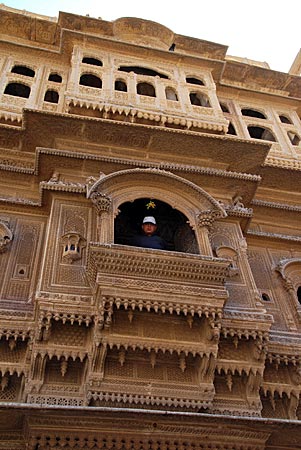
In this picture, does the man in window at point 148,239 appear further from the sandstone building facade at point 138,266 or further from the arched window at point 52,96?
the arched window at point 52,96

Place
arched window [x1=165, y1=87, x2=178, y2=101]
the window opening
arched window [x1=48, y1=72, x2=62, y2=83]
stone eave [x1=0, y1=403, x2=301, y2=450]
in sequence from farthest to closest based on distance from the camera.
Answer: arched window [x1=48, y1=72, x2=62, y2=83]
arched window [x1=165, y1=87, x2=178, y2=101]
the window opening
stone eave [x1=0, y1=403, x2=301, y2=450]

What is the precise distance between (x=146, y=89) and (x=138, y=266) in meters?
7.26

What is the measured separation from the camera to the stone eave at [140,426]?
578 cm

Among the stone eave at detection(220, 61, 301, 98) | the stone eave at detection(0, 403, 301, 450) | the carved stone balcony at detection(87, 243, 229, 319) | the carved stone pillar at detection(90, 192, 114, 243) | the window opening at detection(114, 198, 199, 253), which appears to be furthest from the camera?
the stone eave at detection(220, 61, 301, 98)

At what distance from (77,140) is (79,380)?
5.18 metres

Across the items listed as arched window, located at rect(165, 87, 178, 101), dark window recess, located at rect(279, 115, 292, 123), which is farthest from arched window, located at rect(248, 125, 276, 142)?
arched window, located at rect(165, 87, 178, 101)

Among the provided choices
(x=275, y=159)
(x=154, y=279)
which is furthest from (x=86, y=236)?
(x=275, y=159)

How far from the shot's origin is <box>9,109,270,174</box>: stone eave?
9.61 metres

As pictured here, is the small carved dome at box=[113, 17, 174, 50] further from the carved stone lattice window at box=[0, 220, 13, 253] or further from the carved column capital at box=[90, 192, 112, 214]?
the carved stone lattice window at box=[0, 220, 13, 253]

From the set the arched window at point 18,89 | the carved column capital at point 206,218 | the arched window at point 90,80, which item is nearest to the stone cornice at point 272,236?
the carved column capital at point 206,218

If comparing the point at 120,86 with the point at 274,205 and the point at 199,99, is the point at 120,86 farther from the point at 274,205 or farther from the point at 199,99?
the point at 274,205

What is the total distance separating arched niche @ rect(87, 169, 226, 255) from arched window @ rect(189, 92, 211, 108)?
4450 millimetres

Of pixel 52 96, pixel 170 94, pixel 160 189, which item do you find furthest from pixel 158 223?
pixel 52 96

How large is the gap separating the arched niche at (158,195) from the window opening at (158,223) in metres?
0.47
